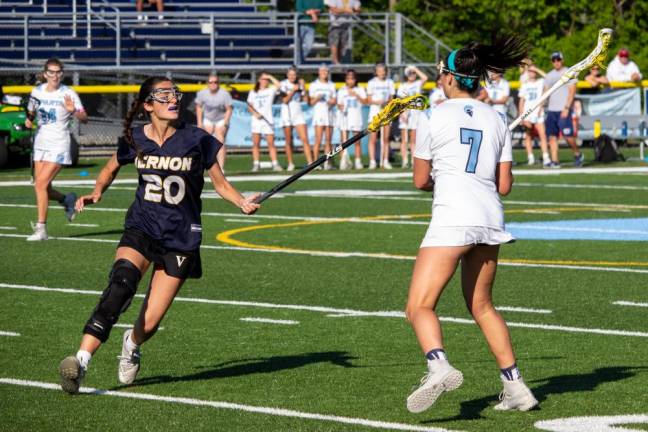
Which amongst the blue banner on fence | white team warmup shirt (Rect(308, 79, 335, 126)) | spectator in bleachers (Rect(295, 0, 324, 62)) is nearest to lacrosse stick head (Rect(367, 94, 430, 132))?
white team warmup shirt (Rect(308, 79, 335, 126))

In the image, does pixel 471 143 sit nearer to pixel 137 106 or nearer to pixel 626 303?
pixel 137 106

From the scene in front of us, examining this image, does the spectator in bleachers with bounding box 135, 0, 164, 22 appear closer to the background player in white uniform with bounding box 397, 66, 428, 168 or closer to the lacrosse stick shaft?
the background player in white uniform with bounding box 397, 66, 428, 168

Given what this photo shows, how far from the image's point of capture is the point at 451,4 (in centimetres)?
5144

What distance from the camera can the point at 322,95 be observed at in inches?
1151

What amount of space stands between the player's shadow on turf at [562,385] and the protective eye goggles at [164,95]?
2.28 m

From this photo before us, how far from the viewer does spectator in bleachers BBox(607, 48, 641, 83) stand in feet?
113

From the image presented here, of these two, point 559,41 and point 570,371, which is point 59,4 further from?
point 570,371

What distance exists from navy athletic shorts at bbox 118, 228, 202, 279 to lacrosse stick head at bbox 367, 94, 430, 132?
123 cm

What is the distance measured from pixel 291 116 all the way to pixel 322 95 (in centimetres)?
76

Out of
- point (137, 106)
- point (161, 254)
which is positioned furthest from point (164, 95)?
point (161, 254)

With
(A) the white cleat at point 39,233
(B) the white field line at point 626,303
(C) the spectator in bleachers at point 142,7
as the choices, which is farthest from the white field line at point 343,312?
(C) the spectator in bleachers at point 142,7

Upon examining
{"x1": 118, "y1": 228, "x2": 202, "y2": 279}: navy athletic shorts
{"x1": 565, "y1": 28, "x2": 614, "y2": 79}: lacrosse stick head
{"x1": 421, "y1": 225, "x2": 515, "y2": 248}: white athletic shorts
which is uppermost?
{"x1": 565, "y1": 28, "x2": 614, "y2": 79}: lacrosse stick head

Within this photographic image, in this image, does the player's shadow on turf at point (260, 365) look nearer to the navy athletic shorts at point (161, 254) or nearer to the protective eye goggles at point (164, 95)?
the navy athletic shorts at point (161, 254)

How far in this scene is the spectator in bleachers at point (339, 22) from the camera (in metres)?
35.8
